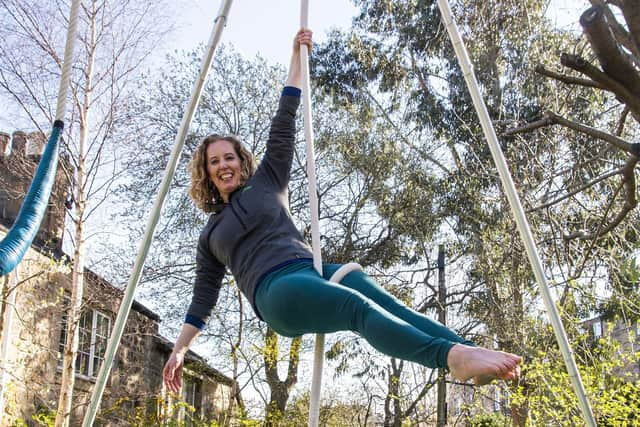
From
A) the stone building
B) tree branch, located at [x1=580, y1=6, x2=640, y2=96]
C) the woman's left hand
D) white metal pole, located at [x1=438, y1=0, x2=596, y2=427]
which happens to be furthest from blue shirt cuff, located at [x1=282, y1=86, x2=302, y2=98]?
the stone building

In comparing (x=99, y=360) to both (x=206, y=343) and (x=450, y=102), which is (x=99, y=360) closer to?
(x=206, y=343)

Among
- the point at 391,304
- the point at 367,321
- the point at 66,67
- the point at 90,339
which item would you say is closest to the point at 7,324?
the point at 90,339

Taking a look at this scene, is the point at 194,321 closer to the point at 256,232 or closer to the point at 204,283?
the point at 204,283

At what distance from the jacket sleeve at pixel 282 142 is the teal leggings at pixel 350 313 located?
41cm

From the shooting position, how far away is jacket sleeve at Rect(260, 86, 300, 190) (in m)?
2.48

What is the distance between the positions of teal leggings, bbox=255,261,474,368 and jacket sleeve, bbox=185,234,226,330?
1.27ft

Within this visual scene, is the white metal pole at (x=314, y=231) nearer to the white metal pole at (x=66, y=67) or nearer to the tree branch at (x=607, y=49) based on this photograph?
the white metal pole at (x=66, y=67)

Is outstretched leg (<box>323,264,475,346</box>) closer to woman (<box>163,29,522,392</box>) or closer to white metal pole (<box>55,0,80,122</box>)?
woman (<box>163,29,522,392</box>)

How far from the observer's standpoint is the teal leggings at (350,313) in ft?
5.87

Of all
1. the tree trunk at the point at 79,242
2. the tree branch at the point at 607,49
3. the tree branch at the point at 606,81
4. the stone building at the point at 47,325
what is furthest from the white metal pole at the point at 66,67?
the tree trunk at the point at 79,242

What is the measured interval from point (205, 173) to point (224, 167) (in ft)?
0.33

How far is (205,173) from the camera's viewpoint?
2.52 metres

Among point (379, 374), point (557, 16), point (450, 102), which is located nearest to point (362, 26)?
point (450, 102)

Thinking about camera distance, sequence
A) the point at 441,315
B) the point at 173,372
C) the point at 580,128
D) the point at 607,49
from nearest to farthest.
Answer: the point at 173,372 < the point at 607,49 < the point at 580,128 < the point at 441,315
